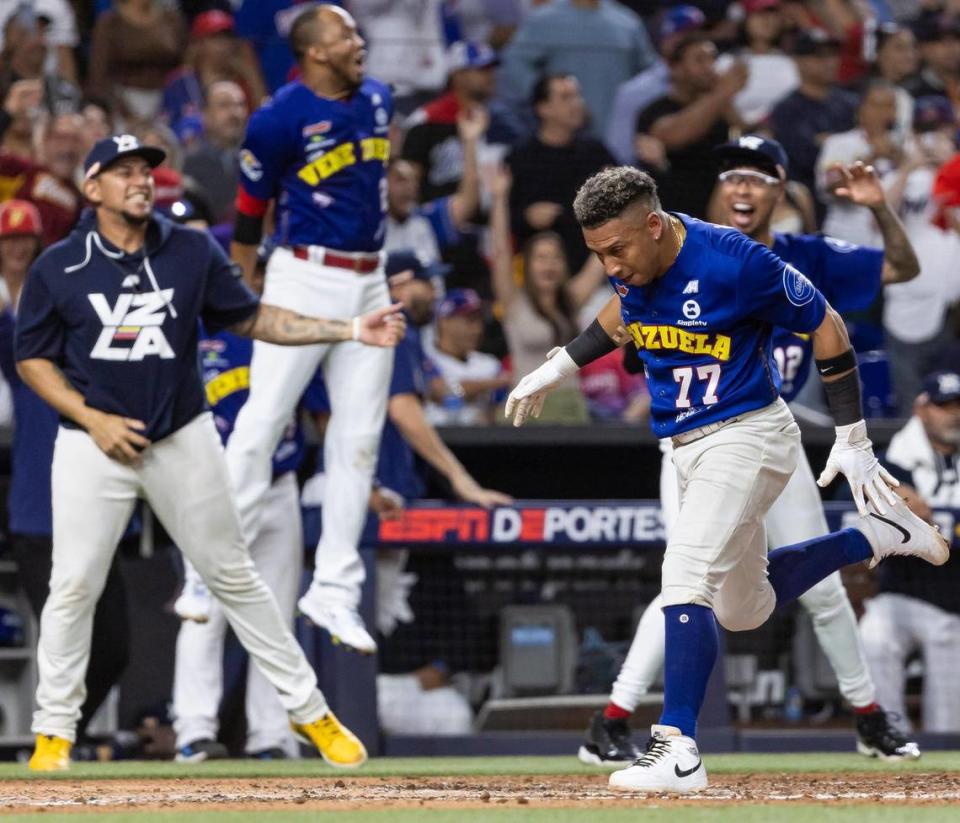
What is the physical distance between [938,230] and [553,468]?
307cm

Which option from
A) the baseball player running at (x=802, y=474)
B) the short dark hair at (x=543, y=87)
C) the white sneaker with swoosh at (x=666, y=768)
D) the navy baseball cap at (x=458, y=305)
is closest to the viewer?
the white sneaker with swoosh at (x=666, y=768)

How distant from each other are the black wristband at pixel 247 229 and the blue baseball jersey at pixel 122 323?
0.71m

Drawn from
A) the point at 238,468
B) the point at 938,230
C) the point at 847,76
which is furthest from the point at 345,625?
the point at 847,76

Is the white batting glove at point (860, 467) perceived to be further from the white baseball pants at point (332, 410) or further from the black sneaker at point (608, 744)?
the white baseball pants at point (332, 410)

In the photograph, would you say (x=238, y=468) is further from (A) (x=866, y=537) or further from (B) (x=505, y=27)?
(B) (x=505, y=27)


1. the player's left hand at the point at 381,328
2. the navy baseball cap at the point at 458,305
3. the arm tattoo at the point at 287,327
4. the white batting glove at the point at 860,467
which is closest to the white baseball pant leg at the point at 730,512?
the white batting glove at the point at 860,467

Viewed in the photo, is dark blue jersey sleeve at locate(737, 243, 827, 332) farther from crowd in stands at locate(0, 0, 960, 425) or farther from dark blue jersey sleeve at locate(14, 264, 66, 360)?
crowd in stands at locate(0, 0, 960, 425)

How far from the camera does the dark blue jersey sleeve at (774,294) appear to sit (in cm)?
489

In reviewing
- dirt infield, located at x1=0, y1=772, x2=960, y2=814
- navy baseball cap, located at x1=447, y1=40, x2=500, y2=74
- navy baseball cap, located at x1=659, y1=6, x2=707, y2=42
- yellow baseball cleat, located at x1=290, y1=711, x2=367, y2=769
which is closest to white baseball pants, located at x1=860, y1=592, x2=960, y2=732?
dirt infield, located at x1=0, y1=772, x2=960, y2=814

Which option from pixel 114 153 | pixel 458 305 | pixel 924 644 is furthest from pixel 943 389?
pixel 114 153

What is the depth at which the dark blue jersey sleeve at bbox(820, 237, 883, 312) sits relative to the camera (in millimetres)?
6508

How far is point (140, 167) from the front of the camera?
20.2 ft

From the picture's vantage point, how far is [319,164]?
672 cm

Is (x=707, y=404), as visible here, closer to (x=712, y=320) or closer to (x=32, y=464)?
(x=712, y=320)
